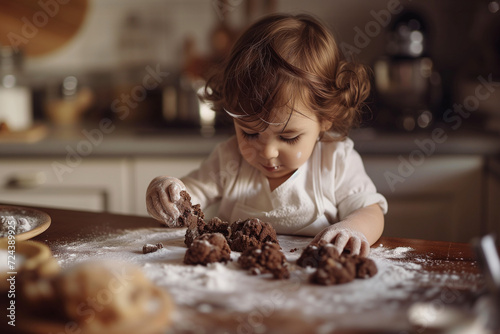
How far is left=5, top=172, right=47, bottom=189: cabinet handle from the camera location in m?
1.85

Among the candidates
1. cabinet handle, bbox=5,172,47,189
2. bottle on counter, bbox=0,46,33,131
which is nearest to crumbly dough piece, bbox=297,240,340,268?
cabinet handle, bbox=5,172,47,189

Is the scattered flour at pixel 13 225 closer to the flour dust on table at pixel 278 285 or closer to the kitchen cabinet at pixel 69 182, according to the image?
the flour dust on table at pixel 278 285

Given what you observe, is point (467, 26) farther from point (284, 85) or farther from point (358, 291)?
point (358, 291)

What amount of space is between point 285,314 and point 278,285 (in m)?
0.10

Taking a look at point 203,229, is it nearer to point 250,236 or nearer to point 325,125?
point 250,236

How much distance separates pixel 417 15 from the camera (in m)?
2.07

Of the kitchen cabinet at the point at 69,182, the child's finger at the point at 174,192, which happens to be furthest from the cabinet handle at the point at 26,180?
the child's finger at the point at 174,192

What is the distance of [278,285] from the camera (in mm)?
712

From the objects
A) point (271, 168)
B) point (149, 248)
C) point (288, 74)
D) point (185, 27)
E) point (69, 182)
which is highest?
point (185, 27)

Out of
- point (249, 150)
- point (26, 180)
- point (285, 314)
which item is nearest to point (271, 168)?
point (249, 150)

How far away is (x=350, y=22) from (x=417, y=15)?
0.28 meters

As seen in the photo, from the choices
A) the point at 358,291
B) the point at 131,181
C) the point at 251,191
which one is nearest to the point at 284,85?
the point at 251,191

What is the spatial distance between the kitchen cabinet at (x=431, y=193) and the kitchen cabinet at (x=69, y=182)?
2.81ft

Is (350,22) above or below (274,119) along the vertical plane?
above
